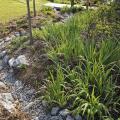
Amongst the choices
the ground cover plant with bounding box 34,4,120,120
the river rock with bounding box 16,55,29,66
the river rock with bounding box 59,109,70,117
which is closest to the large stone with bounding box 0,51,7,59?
the river rock with bounding box 16,55,29,66

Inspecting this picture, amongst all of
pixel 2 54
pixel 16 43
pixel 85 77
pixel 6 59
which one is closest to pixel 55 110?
pixel 85 77

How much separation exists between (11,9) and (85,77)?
9507 millimetres

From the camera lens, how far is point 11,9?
15000 mm

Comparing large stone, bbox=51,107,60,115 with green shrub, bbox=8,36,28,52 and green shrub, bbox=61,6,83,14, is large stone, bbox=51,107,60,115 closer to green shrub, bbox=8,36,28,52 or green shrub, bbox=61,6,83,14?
green shrub, bbox=8,36,28,52

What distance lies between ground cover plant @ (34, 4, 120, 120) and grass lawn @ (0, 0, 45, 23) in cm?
572

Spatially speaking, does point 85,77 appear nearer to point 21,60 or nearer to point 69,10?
point 21,60

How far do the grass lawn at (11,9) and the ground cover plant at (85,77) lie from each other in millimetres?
5724

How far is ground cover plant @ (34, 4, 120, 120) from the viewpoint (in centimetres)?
590

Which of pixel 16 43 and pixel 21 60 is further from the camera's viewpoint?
pixel 16 43

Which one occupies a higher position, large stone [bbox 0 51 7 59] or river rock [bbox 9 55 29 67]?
river rock [bbox 9 55 29 67]

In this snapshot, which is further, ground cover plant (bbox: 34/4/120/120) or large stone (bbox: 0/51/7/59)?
large stone (bbox: 0/51/7/59)

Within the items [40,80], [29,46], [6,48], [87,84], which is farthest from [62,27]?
[87,84]

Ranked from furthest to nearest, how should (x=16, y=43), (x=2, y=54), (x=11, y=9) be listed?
(x=11, y=9)
(x=16, y=43)
(x=2, y=54)

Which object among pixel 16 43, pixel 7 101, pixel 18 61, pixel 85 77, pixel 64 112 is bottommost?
pixel 7 101
